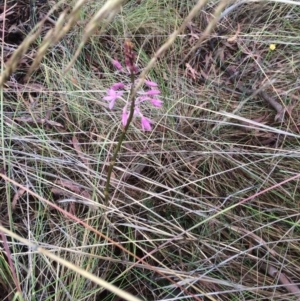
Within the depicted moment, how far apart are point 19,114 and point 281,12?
120 cm

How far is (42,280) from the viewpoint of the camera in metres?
1.27

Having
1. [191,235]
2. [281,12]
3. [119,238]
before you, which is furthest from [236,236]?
[281,12]

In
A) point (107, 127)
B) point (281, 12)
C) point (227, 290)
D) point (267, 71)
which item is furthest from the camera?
point (281, 12)

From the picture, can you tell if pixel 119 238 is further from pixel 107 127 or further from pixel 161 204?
pixel 107 127

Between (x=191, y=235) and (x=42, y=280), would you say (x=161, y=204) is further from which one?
(x=42, y=280)

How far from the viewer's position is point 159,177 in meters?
1.50

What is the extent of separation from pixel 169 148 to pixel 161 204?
0.23m

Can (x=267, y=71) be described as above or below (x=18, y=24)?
below

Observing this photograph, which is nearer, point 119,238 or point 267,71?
point 119,238

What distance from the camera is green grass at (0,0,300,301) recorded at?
4.18 ft

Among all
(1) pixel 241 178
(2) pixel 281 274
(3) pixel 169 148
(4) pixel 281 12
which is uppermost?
(4) pixel 281 12

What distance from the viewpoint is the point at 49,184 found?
1438 mm

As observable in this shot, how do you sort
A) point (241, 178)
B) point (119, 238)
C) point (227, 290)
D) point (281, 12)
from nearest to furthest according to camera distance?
1. point (227, 290)
2. point (119, 238)
3. point (241, 178)
4. point (281, 12)

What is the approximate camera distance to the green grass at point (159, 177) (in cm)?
127
